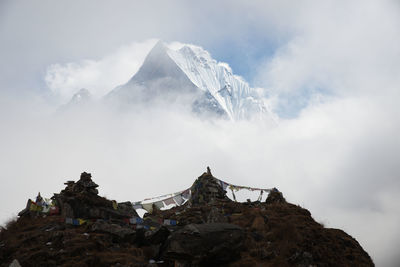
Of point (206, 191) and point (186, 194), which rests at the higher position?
point (206, 191)

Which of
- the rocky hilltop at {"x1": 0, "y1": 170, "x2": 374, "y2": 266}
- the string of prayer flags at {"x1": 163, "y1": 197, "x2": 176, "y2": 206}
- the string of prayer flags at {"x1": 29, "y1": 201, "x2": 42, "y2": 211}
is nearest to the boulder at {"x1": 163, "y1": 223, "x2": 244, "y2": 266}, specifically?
the rocky hilltop at {"x1": 0, "y1": 170, "x2": 374, "y2": 266}

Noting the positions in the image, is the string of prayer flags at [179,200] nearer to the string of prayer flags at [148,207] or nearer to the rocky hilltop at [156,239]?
the string of prayer flags at [148,207]

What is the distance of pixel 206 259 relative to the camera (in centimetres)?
1912

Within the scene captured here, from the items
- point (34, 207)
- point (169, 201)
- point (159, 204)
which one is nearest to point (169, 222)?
point (159, 204)

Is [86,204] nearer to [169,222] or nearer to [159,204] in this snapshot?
[169,222]

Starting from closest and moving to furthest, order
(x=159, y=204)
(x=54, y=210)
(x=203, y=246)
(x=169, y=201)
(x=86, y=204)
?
(x=203, y=246) → (x=86, y=204) → (x=54, y=210) → (x=159, y=204) → (x=169, y=201)

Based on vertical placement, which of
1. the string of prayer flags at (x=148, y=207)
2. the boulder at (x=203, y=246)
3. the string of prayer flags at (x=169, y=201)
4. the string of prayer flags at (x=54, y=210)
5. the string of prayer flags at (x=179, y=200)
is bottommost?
the boulder at (x=203, y=246)

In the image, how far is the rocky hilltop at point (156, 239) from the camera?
62.3 ft

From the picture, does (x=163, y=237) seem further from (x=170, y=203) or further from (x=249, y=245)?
(x=170, y=203)

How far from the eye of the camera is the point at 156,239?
23.2 metres

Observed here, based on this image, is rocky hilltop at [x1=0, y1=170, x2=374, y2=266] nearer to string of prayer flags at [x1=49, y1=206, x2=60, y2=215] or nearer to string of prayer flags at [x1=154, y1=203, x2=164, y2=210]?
string of prayer flags at [x1=49, y1=206, x2=60, y2=215]

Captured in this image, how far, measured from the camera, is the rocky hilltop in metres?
19.0

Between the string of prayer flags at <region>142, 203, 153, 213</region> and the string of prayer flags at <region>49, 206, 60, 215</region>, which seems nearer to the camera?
the string of prayer flags at <region>49, 206, 60, 215</region>

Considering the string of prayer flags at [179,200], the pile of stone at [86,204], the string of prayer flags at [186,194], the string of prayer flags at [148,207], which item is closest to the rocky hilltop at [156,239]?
the pile of stone at [86,204]
